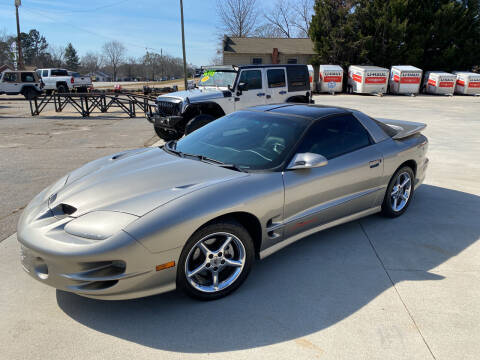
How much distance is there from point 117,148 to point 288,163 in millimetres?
6505

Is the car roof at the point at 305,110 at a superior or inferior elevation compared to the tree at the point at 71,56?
inferior

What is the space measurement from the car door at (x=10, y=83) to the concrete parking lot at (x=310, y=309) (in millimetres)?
26268

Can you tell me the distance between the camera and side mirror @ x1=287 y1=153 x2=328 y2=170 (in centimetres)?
309

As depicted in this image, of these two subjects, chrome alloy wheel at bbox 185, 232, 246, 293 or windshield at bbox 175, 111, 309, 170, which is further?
windshield at bbox 175, 111, 309, 170

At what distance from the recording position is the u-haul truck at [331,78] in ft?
93.6

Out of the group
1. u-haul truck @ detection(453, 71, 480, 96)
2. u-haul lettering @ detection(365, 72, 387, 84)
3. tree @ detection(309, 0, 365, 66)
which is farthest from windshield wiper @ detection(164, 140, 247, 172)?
u-haul truck @ detection(453, 71, 480, 96)

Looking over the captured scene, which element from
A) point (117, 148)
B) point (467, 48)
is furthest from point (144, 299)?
point (467, 48)

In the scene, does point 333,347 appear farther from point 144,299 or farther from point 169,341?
point 144,299

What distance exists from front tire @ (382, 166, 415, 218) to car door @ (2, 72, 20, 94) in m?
28.8

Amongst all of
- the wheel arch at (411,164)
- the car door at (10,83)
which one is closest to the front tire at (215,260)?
the wheel arch at (411,164)

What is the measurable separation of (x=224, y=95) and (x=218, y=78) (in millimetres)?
981

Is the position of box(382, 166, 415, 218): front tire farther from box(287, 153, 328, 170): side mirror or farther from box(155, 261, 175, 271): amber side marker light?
box(155, 261, 175, 271): amber side marker light

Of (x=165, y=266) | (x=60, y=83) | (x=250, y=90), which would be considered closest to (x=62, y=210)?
(x=165, y=266)

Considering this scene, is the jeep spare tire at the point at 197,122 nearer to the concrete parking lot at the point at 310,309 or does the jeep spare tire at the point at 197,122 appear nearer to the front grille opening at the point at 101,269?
the concrete parking lot at the point at 310,309
